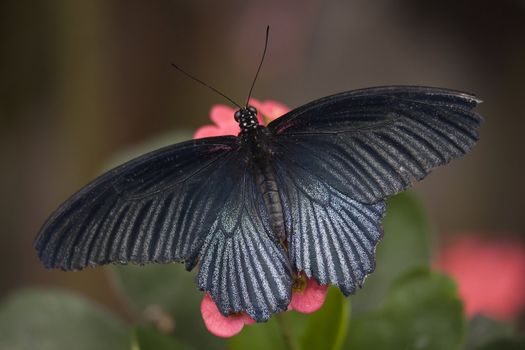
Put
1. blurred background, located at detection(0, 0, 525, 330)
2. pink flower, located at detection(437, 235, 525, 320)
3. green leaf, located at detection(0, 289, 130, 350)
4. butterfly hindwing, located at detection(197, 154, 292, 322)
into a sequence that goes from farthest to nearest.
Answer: blurred background, located at detection(0, 0, 525, 330)
pink flower, located at detection(437, 235, 525, 320)
green leaf, located at detection(0, 289, 130, 350)
butterfly hindwing, located at detection(197, 154, 292, 322)

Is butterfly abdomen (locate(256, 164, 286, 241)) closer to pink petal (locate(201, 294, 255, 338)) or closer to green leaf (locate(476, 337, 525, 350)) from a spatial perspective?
pink petal (locate(201, 294, 255, 338))

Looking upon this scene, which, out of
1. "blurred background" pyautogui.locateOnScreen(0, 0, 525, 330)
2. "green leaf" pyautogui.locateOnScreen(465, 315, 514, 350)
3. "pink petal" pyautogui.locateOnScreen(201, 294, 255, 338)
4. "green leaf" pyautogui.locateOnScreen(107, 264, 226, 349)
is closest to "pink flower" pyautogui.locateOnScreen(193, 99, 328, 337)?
"pink petal" pyautogui.locateOnScreen(201, 294, 255, 338)

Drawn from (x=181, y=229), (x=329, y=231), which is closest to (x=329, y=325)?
(x=329, y=231)

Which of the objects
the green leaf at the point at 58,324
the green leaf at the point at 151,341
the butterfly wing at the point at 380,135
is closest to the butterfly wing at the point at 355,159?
the butterfly wing at the point at 380,135

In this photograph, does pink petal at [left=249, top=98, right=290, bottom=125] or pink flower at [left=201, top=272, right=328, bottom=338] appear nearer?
pink flower at [left=201, top=272, right=328, bottom=338]

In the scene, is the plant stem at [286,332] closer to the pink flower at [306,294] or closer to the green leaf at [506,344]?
the pink flower at [306,294]

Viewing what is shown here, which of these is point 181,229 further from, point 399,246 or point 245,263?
point 399,246
